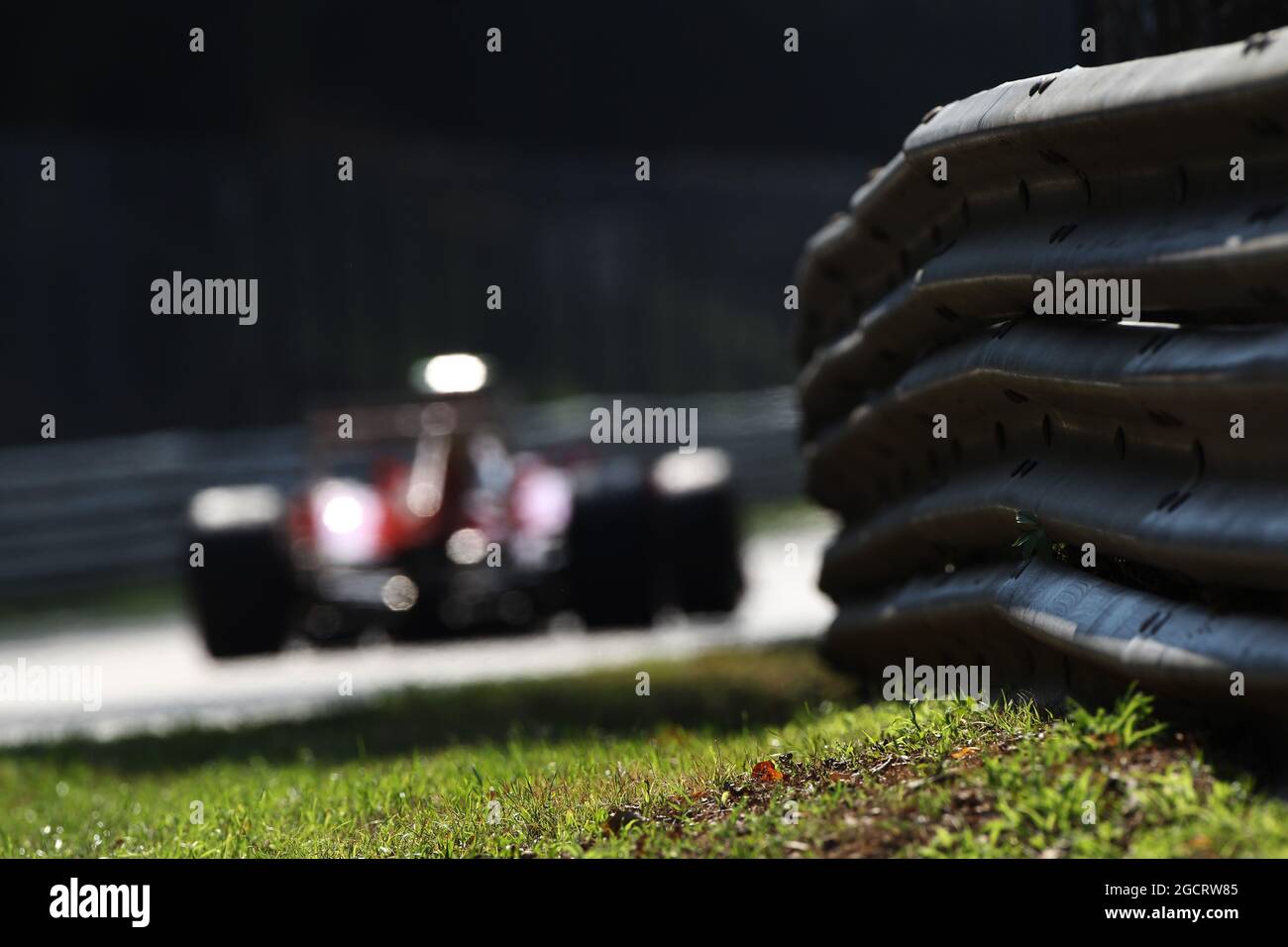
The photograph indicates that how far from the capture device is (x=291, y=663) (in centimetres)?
1224

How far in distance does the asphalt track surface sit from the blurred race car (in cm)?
22

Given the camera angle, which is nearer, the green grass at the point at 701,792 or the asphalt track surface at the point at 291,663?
the green grass at the point at 701,792

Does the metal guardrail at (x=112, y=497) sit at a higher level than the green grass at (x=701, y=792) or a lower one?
higher

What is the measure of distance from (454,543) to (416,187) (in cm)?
1438

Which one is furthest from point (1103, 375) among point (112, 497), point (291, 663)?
point (112, 497)

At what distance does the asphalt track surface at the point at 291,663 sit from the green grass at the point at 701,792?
2.46 m

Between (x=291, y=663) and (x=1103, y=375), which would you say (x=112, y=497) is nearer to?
(x=291, y=663)

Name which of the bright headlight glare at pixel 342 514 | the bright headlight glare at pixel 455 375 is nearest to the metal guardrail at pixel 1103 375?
the bright headlight glare at pixel 342 514

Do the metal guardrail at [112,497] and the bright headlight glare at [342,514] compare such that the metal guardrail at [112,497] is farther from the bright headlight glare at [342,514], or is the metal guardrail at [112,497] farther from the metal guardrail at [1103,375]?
the metal guardrail at [1103,375]

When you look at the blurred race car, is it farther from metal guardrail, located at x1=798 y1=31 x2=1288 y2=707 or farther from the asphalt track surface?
metal guardrail, located at x1=798 y1=31 x2=1288 y2=707

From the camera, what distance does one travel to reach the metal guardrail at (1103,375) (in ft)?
12.1

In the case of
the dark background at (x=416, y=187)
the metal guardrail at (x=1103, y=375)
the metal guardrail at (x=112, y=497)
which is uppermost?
the dark background at (x=416, y=187)
